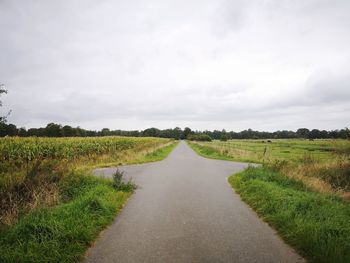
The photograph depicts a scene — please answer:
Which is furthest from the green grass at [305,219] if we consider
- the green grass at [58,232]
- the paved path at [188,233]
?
the green grass at [58,232]

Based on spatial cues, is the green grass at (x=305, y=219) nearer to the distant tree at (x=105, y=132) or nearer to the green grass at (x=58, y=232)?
A: the green grass at (x=58, y=232)

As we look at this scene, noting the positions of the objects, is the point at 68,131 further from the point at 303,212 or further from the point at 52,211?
the point at 303,212

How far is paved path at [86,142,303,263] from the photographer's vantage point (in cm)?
538

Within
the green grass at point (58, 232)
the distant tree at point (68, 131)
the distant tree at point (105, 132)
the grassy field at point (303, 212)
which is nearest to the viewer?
the green grass at point (58, 232)

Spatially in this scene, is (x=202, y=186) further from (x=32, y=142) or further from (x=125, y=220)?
(x=32, y=142)

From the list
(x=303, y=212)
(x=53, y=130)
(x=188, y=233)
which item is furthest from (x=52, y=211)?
(x=53, y=130)

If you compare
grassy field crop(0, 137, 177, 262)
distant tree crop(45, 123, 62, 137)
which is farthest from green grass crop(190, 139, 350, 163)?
distant tree crop(45, 123, 62, 137)

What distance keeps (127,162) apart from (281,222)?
1611cm

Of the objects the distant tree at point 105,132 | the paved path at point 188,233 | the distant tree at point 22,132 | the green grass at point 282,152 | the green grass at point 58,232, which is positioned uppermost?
the distant tree at point 105,132

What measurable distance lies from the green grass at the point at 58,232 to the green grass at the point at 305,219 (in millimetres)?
4230

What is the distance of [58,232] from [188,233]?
9.07 feet

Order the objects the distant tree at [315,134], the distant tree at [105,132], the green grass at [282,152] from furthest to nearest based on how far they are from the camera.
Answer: the distant tree at [315,134]
the distant tree at [105,132]
the green grass at [282,152]

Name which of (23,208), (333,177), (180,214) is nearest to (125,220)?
(180,214)

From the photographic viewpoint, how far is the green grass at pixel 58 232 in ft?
17.1
